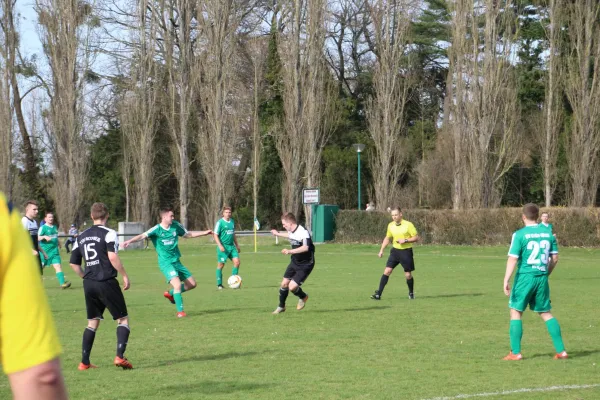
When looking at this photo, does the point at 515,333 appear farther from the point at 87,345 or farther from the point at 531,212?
the point at 87,345

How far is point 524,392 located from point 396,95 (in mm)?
39287

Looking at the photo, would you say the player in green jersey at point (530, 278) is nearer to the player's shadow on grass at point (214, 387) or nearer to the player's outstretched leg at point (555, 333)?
the player's outstretched leg at point (555, 333)

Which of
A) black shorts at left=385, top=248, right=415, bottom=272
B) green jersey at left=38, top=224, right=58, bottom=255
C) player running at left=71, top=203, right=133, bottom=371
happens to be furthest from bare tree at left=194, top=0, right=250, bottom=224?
player running at left=71, top=203, right=133, bottom=371

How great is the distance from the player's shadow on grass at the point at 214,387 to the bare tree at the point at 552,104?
120 feet

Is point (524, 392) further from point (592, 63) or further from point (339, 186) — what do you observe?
point (339, 186)

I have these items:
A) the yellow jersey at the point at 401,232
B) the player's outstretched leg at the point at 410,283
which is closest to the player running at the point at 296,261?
the yellow jersey at the point at 401,232

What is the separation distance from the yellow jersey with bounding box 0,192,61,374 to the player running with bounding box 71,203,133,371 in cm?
815

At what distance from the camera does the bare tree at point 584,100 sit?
41125 millimetres

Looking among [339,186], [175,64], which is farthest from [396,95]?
[175,64]

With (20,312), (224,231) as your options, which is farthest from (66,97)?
(20,312)

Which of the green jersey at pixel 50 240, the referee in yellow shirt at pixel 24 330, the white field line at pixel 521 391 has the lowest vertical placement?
the white field line at pixel 521 391

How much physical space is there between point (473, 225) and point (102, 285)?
30.6 meters

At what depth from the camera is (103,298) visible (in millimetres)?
10273

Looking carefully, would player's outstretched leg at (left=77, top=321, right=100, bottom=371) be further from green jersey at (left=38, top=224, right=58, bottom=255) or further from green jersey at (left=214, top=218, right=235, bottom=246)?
green jersey at (left=38, top=224, right=58, bottom=255)
